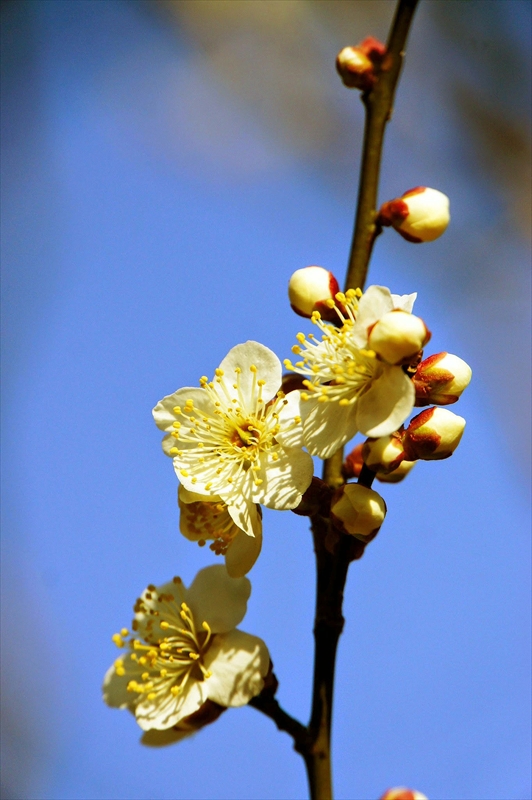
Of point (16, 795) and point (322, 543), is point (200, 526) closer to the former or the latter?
point (322, 543)

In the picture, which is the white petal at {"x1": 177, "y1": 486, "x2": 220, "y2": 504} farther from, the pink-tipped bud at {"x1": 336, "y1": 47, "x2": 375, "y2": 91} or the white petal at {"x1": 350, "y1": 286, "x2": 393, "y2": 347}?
the pink-tipped bud at {"x1": 336, "y1": 47, "x2": 375, "y2": 91}

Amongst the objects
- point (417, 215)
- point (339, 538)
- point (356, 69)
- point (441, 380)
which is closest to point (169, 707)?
point (339, 538)

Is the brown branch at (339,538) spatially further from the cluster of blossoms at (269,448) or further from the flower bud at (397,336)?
the flower bud at (397,336)

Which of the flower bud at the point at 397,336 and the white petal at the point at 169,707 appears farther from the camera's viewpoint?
the white petal at the point at 169,707

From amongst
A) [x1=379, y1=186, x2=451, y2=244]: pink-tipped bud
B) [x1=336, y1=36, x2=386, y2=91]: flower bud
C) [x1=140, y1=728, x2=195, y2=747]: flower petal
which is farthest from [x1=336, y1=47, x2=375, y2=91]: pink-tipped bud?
[x1=140, y1=728, x2=195, y2=747]: flower petal

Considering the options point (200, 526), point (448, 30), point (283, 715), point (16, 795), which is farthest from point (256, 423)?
point (448, 30)

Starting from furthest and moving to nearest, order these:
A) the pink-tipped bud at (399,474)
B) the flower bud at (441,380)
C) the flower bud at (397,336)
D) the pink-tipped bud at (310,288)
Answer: the pink-tipped bud at (399,474) → the pink-tipped bud at (310,288) → the flower bud at (441,380) → the flower bud at (397,336)

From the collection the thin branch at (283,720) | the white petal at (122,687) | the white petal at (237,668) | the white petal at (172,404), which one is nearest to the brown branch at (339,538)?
the thin branch at (283,720)
